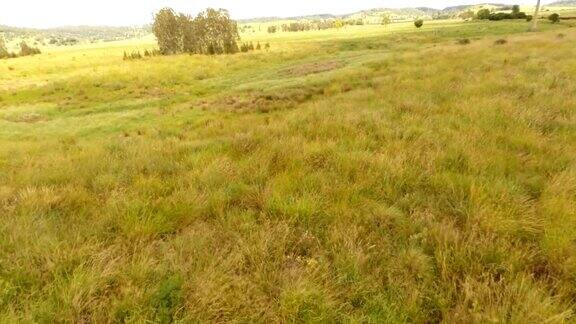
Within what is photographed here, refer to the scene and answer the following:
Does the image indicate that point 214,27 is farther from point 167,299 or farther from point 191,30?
point 167,299

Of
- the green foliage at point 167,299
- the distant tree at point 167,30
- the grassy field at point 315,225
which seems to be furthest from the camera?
the distant tree at point 167,30

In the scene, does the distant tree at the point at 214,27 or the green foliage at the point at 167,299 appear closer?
the green foliage at the point at 167,299

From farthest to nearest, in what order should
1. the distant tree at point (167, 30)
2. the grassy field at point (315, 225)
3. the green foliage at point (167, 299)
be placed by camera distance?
the distant tree at point (167, 30)
the grassy field at point (315, 225)
the green foliage at point (167, 299)

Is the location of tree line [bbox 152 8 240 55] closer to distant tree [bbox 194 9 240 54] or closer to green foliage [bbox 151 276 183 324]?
distant tree [bbox 194 9 240 54]

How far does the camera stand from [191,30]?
65.0 metres

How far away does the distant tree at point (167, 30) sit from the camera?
6397 cm

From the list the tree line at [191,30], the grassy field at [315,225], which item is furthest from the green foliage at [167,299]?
the tree line at [191,30]

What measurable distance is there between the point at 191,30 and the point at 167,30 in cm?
399

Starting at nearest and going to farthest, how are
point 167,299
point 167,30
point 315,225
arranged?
point 167,299
point 315,225
point 167,30

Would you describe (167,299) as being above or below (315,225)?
above

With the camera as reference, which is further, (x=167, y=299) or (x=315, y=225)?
(x=315, y=225)

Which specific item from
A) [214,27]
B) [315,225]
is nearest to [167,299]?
[315,225]

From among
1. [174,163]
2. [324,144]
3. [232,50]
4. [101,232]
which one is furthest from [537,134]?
[232,50]

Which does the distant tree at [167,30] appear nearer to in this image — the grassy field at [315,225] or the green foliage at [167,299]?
the grassy field at [315,225]
